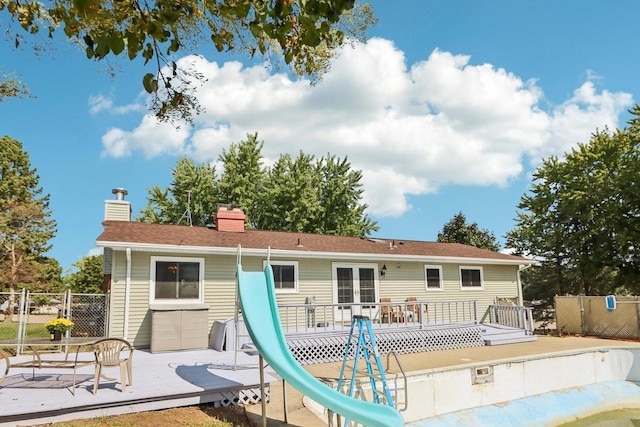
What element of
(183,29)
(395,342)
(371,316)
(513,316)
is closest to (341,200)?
(513,316)

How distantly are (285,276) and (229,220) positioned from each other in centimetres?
351

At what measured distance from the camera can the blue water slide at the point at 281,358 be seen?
482cm

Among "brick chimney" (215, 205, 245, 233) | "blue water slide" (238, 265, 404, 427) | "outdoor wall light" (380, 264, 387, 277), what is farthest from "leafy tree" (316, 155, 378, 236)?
"blue water slide" (238, 265, 404, 427)

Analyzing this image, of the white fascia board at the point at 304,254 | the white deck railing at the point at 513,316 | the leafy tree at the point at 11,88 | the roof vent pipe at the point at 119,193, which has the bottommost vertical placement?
the white deck railing at the point at 513,316

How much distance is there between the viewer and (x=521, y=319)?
566 inches

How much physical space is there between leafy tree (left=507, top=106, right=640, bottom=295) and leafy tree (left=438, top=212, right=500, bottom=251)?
509 cm

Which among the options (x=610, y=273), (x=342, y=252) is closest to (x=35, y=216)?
(x=342, y=252)

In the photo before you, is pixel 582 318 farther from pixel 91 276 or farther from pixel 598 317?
pixel 91 276

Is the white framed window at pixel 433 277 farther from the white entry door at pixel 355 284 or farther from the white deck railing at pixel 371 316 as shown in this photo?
the white entry door at pixel 355 284

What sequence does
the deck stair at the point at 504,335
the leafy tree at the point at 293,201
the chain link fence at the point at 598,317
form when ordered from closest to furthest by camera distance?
the deck stair at the point at 504,335
the chain link fence at the point at 598,317
the leafy tree at the point at 293,201

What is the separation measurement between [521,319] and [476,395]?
651 cm

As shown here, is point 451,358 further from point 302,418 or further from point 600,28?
point 600,28

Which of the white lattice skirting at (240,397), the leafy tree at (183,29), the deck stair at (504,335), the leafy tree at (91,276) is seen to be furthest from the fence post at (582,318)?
the leafy tree at (91,276)

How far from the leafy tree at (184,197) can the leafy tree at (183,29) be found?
25.5 metres
